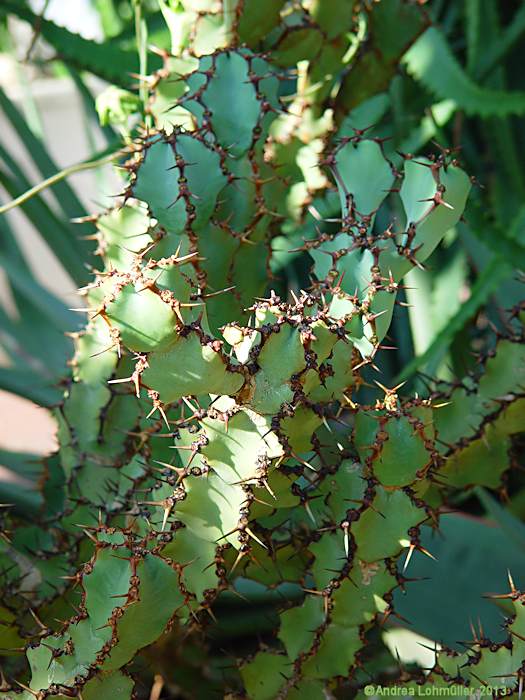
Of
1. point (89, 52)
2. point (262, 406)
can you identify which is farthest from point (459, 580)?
point (89, 52)

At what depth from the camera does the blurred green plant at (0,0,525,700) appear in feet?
2.27

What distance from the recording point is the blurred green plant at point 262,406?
691 mm

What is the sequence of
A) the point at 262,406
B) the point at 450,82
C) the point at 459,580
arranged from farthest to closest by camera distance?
the point at 450,82, the point at 459,580, the point at 262,406

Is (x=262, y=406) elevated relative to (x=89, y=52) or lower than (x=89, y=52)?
lower

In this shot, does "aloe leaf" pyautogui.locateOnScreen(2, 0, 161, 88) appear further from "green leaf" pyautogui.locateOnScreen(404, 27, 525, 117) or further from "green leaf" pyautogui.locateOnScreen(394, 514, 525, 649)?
"green leaf" pyautogui.locateOnScreen(394, 514, 525, 649)

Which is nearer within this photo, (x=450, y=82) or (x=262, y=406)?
(x=262, y=406)

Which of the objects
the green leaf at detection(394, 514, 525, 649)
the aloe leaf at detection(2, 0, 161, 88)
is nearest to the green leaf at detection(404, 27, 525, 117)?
the aloe leaf at detection(2, 0, 161, 88)

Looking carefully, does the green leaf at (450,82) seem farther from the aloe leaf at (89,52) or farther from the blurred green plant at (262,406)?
the aloe leaf at (89,52)

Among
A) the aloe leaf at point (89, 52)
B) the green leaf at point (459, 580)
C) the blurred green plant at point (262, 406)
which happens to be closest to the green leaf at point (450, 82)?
the blurred green plant at point (262, 406)

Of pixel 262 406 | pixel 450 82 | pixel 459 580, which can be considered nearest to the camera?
pixel 262 406

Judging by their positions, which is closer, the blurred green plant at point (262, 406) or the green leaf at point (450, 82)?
the blurred green plant at point (262, 406)

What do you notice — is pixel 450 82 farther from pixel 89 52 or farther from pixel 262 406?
pixel 262 406

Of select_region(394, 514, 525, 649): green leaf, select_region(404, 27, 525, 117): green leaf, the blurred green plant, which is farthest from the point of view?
select_region(404, 27, 525, 117): green leaf

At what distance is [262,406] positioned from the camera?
680mm
